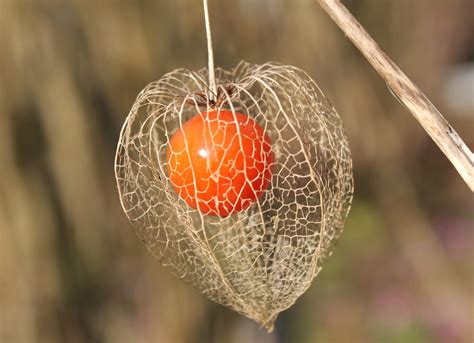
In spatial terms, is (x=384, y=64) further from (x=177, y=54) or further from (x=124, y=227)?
(x=124, y=227)

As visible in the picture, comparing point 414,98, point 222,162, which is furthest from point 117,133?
point 414,98

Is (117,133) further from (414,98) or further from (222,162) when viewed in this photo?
(414,98)

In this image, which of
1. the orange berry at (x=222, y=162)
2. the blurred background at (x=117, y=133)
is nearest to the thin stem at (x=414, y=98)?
the orange berry at (x=222, y=162)

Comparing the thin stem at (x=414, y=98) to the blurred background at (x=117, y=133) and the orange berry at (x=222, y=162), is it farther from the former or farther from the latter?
the blurred background at (x=117, y=133)

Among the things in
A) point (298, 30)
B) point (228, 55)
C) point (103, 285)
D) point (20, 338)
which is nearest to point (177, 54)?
point (228, 55)

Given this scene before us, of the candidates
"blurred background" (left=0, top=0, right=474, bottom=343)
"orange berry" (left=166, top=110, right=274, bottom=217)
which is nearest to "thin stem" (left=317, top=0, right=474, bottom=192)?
"orange berry" (left=166, top=110, right=274, bottom=217)
